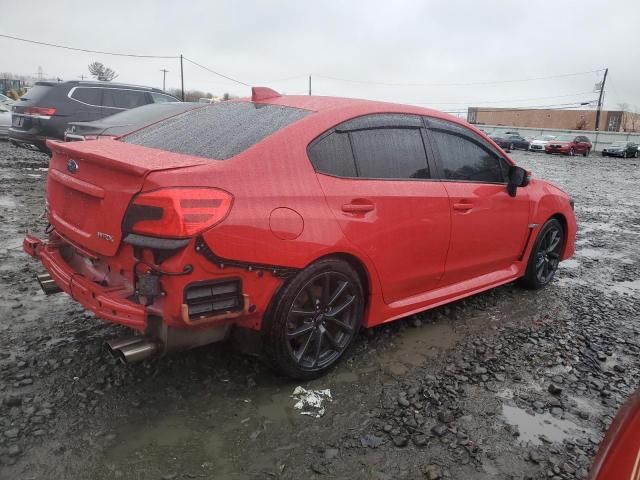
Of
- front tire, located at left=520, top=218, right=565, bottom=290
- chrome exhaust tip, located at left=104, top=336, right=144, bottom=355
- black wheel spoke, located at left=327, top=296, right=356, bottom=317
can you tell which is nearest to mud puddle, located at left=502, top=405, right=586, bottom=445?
black wheel spoke, located at left=327, top=296, right=356, bottom=317

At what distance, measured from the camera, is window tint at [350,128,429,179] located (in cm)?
319

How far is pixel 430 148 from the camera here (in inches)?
143

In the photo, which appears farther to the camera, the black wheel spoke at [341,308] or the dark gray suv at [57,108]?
the dark gray suv at [57,108]

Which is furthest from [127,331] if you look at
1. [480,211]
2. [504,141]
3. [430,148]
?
[504,141]

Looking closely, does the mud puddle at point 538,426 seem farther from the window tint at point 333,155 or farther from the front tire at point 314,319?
the window tint at point 333,155

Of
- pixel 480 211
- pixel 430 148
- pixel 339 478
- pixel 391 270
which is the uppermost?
pixel 430 148

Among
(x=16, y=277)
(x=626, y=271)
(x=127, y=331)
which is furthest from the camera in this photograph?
(x=626, y=271)

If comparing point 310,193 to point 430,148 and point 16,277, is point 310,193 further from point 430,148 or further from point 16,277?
point 16,277

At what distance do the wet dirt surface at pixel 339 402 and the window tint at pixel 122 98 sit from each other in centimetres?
755

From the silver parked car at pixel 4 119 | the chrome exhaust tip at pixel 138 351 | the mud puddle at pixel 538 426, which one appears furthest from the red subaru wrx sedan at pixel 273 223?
the silver parked car at pixel 4 119

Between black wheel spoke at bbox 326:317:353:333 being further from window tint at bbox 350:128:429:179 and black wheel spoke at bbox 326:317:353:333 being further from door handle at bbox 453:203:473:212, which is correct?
door handle at bbox 453:203:473:212

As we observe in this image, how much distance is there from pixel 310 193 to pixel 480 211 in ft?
5.54

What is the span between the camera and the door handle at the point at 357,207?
2.97 meters

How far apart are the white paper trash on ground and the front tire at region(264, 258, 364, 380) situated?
0.09 m
